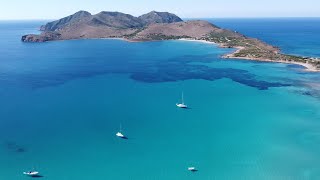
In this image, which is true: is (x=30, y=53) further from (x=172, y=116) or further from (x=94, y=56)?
(x=172, y=116)

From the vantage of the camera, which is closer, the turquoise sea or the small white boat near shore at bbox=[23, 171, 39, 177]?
the small white boat near shore at bbox=[23, 171, 39, 177]

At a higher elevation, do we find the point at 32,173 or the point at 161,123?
the point at 161,123

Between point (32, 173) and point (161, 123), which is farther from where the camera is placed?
point (161, 123)

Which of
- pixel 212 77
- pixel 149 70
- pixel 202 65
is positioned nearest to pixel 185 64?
pixel 202 65

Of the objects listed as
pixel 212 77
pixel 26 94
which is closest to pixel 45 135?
pixel 26 94

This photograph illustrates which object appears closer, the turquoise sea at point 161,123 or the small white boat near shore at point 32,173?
the small white boat near shore at point 32,173

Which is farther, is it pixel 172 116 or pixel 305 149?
pixel 172 116

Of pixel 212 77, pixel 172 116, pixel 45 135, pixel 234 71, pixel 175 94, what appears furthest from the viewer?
pixel 234 71

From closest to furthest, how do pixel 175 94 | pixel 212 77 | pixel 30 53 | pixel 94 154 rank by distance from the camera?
pixel 94 154 < pixel 175 94 < pixel 212 77 < pixel 30 53
